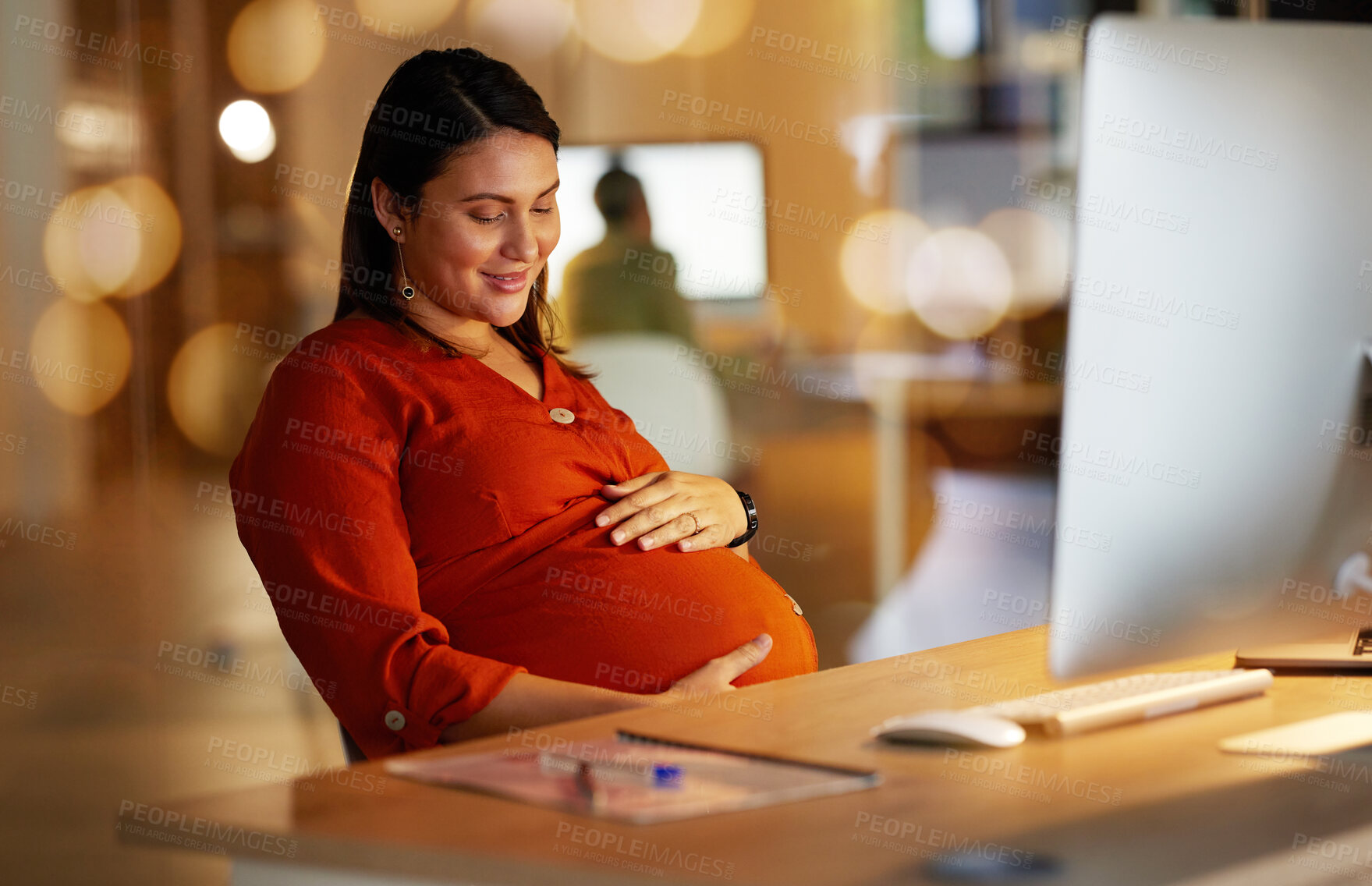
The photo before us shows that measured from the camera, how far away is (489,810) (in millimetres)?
793

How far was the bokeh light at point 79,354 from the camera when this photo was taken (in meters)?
2.85

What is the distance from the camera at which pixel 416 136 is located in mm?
1540

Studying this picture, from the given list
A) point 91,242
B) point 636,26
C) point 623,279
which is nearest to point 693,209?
point 623,279

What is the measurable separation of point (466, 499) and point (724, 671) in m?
0.36

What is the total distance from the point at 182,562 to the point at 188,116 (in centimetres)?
105

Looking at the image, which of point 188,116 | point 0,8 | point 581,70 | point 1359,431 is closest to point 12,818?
point 188,116

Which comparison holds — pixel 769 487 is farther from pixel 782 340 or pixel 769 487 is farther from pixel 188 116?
pixel 188 116

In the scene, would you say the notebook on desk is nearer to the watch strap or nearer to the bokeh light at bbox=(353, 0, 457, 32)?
the watch strap

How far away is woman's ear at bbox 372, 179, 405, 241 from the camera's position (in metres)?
1.61

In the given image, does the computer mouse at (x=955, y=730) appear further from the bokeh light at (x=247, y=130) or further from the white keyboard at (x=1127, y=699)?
the bokeh light at (x=247, y=130)

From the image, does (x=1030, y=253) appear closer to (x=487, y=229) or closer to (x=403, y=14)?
(x=403, y=14)

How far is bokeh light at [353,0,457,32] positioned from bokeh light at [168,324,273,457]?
82 centimetres

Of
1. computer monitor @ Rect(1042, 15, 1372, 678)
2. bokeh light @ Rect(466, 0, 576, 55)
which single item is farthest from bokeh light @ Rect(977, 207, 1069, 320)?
computer monitor @ Rect(1042, 15, 1372, 678)

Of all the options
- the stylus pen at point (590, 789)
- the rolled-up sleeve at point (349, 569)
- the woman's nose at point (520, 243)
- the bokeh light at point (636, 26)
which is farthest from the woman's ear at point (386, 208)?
the bokeh light at point (636, 26)
